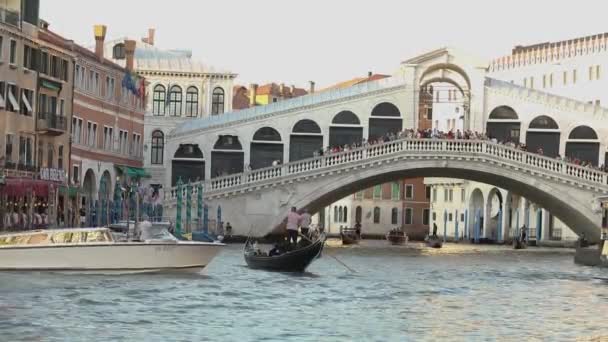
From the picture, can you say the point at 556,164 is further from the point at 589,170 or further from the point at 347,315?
the point at 347,315

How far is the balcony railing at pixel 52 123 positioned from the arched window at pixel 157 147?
12.2 metres

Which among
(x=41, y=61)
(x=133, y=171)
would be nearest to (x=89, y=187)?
(x=133, y=171)

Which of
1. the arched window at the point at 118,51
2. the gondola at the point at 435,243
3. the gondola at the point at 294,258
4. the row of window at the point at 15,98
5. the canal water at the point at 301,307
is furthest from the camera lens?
the arched window at the point at 118,51

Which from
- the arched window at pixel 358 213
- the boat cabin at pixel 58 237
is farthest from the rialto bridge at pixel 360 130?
the arched window at pixel 358 213

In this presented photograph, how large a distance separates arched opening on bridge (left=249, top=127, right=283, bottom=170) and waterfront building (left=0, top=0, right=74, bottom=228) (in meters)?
9.69

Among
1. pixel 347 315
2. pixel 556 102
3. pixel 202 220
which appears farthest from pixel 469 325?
pixel 556 102

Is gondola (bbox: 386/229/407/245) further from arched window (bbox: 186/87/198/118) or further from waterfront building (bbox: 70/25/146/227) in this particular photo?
waterfront building (bbox: 70/25/146/227)

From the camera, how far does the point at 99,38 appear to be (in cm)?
5241

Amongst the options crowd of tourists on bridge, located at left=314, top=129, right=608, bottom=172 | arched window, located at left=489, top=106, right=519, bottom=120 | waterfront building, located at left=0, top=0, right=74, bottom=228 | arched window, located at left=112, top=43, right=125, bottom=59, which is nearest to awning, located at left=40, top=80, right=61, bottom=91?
waterfront building, located at left=0, top=0, right=74, bottom=228

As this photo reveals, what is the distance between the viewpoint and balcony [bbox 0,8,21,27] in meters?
40.1

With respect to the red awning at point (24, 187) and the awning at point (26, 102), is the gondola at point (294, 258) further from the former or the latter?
the awning at point (26, 102)

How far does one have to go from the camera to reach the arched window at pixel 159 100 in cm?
6062

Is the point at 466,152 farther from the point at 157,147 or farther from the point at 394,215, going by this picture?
the point at 394,215

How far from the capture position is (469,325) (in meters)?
22.4
